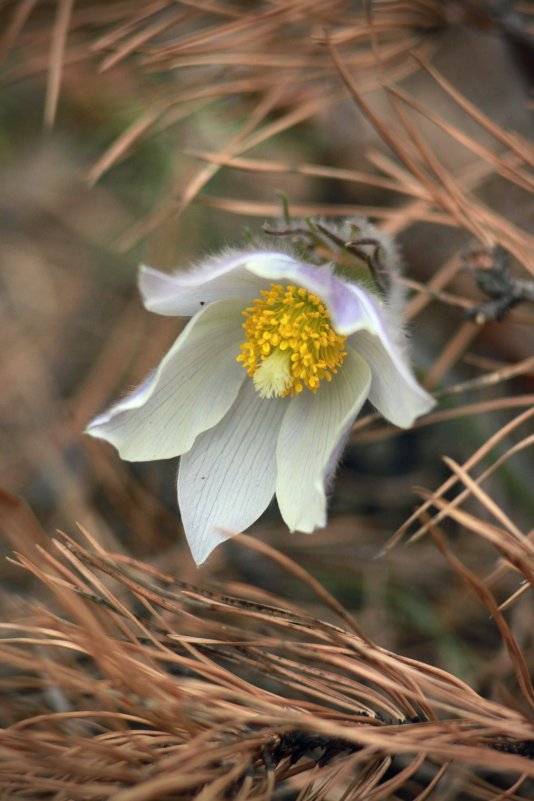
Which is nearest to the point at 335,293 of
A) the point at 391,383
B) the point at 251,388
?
the point at 391,383

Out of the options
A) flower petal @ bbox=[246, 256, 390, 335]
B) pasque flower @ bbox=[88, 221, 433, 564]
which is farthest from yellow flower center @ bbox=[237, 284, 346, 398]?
flower petal @ bbox=[246, 256, 390, 335]

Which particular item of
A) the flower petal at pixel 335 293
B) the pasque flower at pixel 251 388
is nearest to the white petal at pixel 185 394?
the pasque flower at pixel 251 388

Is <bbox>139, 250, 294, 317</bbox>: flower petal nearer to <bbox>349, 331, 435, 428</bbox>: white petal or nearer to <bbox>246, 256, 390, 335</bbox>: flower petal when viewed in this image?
<bbox>246, 256, 390, 335</bbox>: flower petal

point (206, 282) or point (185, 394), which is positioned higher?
point (206, 282)

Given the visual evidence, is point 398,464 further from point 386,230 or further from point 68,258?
point 68,258

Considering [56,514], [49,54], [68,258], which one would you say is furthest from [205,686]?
[68,258]

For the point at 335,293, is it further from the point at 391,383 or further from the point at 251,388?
the point at 251,388
